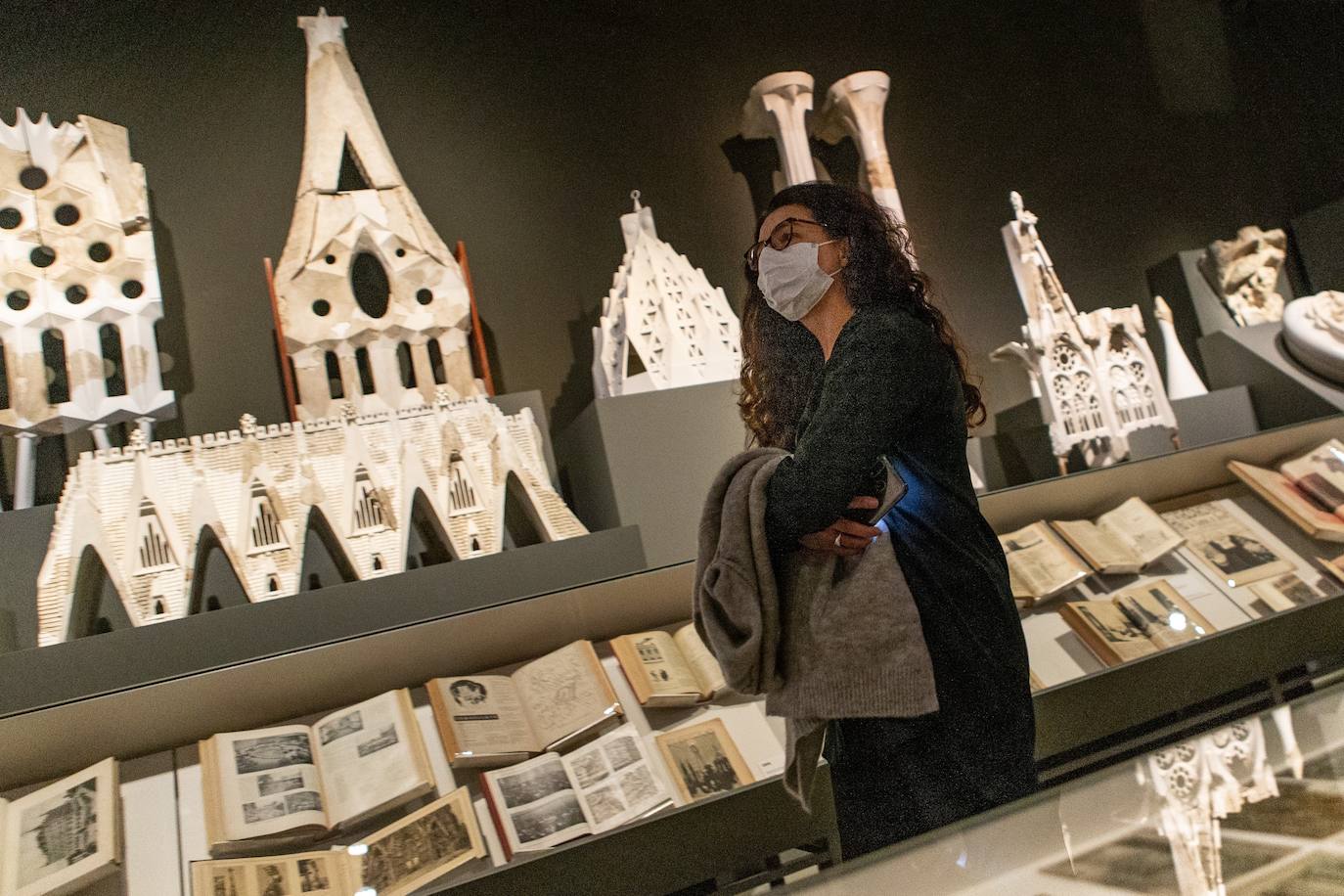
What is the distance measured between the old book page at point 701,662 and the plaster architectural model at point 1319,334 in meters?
2.28

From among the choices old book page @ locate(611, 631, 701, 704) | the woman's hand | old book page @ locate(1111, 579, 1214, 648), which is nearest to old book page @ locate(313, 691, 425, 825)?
old book page @ locate(611, 631, 701, 704)

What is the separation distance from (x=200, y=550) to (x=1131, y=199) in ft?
11.8

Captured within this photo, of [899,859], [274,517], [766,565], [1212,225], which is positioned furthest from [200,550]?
[1212,225]

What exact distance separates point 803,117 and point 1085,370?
113 cm

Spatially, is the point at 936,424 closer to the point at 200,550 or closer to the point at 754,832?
the point at 754,832

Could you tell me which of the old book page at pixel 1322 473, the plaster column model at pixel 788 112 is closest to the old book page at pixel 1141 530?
the old book page at pixel 1322 473

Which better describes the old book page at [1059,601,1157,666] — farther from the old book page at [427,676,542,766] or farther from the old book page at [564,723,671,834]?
the old book page at [427,676,542,766]

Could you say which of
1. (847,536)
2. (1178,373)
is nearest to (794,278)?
(847,536)

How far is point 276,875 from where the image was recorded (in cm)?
158

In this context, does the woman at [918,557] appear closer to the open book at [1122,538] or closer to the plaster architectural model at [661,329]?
the plaster architectural model at [661,329]

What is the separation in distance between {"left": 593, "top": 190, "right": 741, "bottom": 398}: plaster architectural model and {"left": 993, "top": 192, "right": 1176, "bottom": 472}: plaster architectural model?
3.23ft

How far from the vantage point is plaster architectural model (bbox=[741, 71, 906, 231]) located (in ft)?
10.0

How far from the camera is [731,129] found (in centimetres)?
355

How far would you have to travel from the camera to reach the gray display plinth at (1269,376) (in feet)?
10.4
